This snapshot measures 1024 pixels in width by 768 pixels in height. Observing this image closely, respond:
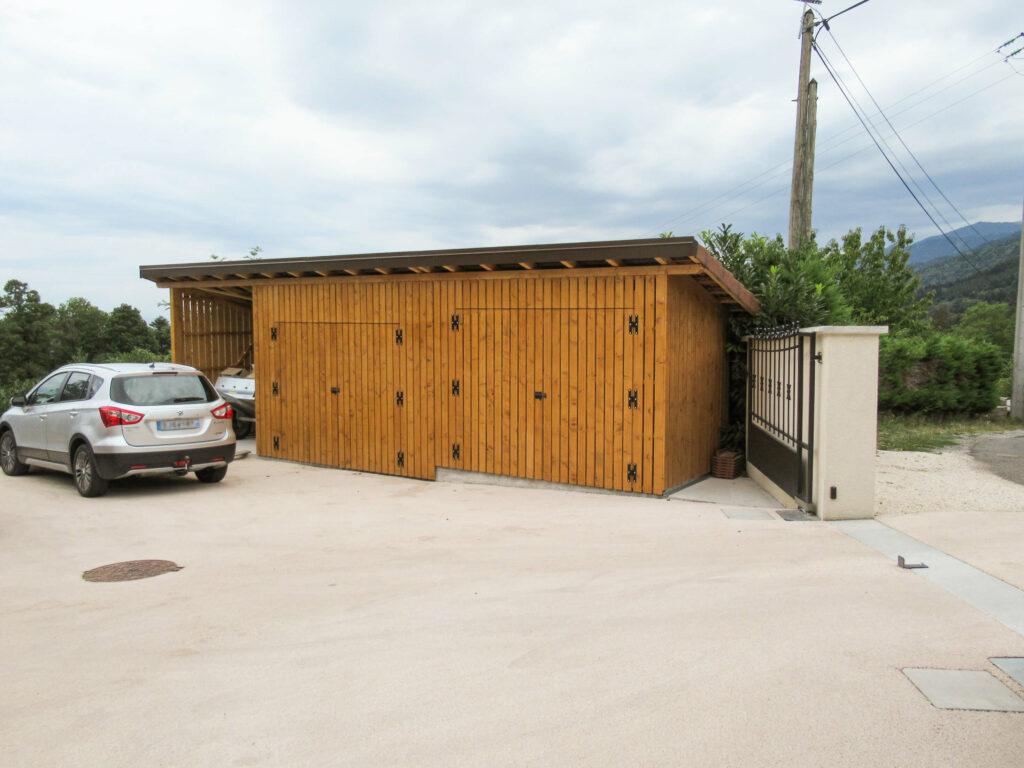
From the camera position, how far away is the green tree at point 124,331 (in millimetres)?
53844

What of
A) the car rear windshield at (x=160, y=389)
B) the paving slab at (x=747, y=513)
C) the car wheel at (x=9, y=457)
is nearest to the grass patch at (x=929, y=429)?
the paving slab at (x=747, y=513)

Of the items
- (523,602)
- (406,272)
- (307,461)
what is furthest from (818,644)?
(307,461)

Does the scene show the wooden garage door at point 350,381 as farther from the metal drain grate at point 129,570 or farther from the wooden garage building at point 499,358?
the metal drain grate at point 129,570

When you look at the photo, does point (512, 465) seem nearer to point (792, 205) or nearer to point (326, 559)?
point (326, 559)

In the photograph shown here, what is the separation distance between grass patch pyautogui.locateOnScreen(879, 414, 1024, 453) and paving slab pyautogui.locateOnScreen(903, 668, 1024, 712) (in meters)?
9.71

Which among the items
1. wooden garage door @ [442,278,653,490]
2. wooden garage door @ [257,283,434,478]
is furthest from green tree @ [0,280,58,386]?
wooden garage door @ [442,278,653,490]

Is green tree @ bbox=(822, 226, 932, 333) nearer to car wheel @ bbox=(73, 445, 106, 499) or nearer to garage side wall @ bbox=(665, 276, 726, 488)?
garage side wall @ bbox=(665, 276, 726, 488)

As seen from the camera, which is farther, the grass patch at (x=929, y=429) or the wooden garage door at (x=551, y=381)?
the grass patch at (x=929, y=429)

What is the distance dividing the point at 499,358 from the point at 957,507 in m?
5.25

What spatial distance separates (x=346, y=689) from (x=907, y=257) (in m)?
24.6

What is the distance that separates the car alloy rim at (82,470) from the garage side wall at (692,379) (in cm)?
667

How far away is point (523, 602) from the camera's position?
4516 mm

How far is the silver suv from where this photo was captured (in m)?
8.30

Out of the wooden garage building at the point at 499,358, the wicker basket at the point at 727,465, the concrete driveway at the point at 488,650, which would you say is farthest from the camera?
the wicker basket at the point at 727,465
